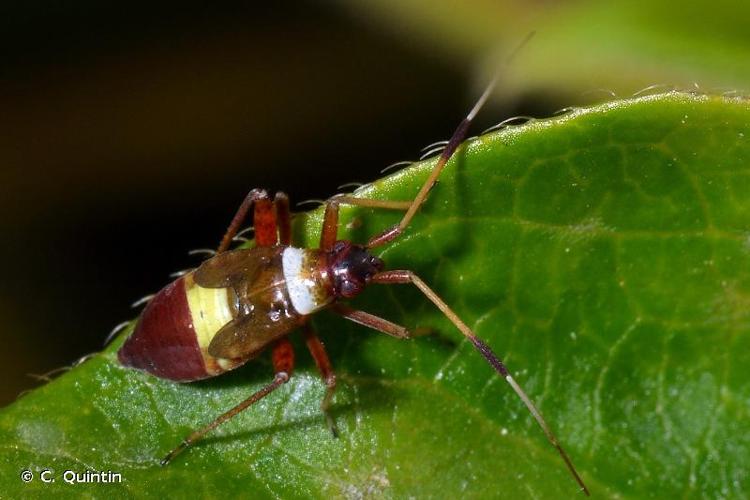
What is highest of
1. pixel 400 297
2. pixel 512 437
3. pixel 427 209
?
pixel 427 209

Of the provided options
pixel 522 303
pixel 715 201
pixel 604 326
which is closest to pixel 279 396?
pixel 522 303

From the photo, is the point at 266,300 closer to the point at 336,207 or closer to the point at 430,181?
the point at 336,207

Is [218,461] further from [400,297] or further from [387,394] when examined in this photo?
[400,297]

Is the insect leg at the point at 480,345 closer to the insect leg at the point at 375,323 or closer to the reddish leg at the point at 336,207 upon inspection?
the insect leg at the point at 375,323

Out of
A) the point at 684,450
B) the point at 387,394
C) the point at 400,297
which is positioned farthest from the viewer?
the point at 400,297

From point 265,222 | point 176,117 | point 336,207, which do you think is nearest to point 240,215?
point 265,222

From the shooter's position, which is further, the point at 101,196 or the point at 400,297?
the point at 101,196
